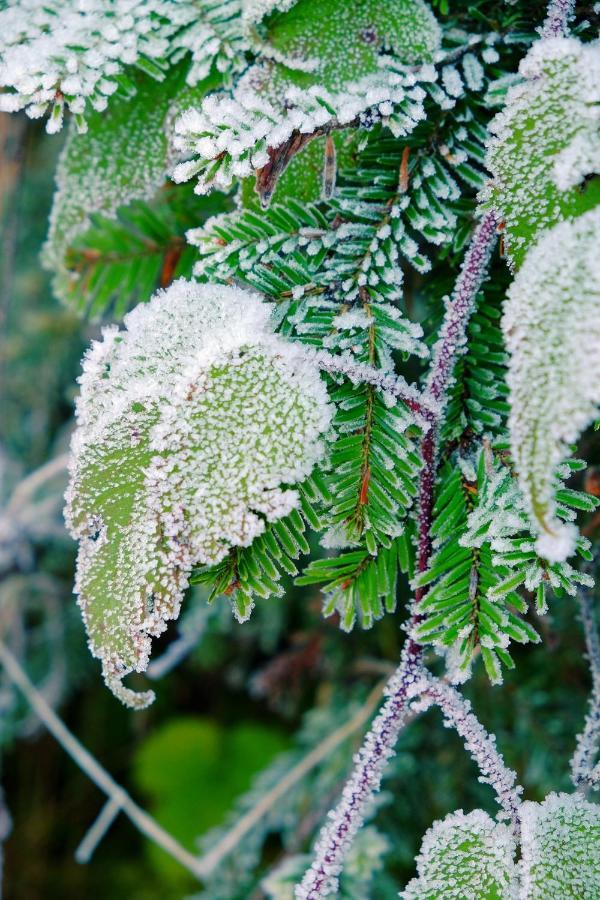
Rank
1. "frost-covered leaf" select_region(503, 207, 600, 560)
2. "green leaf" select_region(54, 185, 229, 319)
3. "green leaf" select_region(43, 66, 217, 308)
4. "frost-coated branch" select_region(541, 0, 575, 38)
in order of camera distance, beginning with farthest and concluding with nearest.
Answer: "green leaf" select_region(54, 185, 229, 319)
"green leaf" select_region(43, 66, 217, 308)
"frost-coated branch" select_region(541, 0, 575, 38)
"frost-covered leaf" select_region(503, 207, 600, 560)

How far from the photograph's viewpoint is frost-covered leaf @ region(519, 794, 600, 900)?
1.16 ft

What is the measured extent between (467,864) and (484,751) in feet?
0.19

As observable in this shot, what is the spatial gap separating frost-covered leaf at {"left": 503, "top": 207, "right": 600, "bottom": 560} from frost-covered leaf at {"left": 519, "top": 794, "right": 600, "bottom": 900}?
0.56 ft

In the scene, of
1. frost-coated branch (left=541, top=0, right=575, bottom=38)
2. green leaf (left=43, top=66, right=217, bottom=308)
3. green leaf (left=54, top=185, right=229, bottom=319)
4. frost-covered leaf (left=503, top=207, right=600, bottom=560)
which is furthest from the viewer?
green leaf (left=54, top=185, right=229, bottom=319)

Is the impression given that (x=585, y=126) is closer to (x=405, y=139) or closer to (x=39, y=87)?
(x=405, y=139)

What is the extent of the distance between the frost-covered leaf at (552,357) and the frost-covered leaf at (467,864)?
0.18 metres

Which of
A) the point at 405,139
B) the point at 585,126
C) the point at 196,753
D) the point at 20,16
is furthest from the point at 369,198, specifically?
the point at 196,753

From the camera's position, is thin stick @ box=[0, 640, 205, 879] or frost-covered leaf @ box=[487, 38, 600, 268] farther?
thin stick @ box=[0, 640, 205, 879]

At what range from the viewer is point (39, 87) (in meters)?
0.42

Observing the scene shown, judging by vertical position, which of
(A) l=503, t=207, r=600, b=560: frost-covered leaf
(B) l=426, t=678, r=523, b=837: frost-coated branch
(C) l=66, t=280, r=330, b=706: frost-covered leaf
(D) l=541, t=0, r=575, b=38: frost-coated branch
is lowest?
(B) l=426, t=678, r=523, b=837: frost-coated branch

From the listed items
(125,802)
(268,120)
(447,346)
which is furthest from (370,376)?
(125,802)

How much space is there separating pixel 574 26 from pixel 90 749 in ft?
5.04

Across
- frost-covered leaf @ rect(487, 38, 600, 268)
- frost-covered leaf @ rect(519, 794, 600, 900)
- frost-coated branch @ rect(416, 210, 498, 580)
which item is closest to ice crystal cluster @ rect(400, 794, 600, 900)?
frost-covered leaf @ rect(519, 794, 600, 900)

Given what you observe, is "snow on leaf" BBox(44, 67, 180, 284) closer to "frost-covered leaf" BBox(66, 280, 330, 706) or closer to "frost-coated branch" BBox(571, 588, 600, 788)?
"frost-covered leaf" BBox(66, 280, 330, 706)
